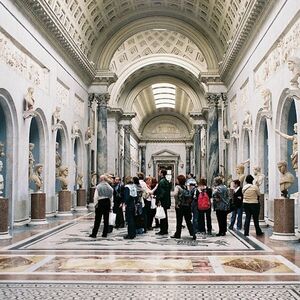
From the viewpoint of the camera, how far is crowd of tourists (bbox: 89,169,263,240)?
12953 mm

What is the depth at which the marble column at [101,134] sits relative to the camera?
28.9 m

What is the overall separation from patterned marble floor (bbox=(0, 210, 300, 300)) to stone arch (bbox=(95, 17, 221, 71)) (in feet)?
58.9

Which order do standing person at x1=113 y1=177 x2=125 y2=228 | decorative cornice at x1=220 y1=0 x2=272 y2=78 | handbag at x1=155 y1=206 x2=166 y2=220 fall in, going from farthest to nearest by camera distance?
decorative cornice at x1=220 y1=0 x2=272 y2=78 < standing person at x1=113 y1=177 x2=125 y2=228 < handbag at x1=155 y1=206 x2=166 y2=220

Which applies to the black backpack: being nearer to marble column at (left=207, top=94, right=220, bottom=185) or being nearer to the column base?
the column base

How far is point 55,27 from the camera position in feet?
64.7

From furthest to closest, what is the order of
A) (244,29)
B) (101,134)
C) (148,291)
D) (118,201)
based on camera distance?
(101,134), (244,29), (118,201), (148,291)

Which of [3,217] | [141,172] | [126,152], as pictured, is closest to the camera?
[3,217]

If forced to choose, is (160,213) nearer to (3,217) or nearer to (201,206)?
(201,206)

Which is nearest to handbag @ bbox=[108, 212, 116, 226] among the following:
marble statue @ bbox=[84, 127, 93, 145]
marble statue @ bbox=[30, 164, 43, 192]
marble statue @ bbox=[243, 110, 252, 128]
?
marble statue @ bbox=[30, 164, 43, 192]

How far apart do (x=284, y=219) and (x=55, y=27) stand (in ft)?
41.7

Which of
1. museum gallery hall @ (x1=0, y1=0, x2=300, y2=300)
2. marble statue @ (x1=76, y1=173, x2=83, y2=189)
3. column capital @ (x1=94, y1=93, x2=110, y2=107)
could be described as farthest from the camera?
column capital @ (x1=94, y1=93, x2=110, y2=107)

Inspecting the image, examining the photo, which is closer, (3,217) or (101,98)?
(3,217)

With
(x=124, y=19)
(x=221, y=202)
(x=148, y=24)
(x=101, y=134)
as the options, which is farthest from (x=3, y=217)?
(x=148, y=24)

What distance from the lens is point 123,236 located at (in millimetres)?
13414
